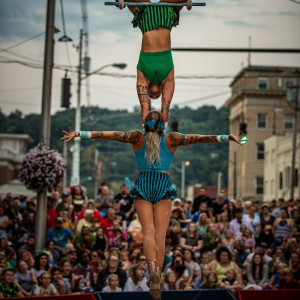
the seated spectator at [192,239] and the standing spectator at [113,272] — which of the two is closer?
the standing spectator at [113,272]

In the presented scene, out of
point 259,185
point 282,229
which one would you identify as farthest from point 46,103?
point 259,185

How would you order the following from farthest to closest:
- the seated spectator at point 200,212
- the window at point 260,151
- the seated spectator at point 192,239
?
the window at point 260,151, the seated spectator at point 200,212, the seated spectator at point 192,239

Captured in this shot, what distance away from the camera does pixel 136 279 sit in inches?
388

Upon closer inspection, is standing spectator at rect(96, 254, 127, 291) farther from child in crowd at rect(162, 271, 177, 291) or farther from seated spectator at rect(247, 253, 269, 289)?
seated spectator at rect(247, 253, 269, 289)

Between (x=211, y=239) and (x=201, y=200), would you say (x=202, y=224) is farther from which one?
(x=201, y=200)

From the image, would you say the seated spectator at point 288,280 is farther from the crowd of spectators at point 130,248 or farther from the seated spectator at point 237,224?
the seated spectator at point 237,224

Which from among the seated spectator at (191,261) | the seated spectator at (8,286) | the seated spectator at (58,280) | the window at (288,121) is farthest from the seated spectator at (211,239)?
the window at (288,121)

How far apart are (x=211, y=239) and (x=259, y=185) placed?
39.2m

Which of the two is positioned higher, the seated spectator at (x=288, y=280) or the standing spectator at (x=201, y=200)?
the standing spectator at (x=201, y=200)

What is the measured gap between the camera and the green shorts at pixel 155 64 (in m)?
6.45

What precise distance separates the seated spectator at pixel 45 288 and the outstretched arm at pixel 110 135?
4.02m

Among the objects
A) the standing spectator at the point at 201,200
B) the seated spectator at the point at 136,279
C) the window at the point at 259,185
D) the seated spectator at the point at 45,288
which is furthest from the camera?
the window at the point at 259,185

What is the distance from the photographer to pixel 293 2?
34.6 ft

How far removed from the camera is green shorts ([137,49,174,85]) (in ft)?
21.2
